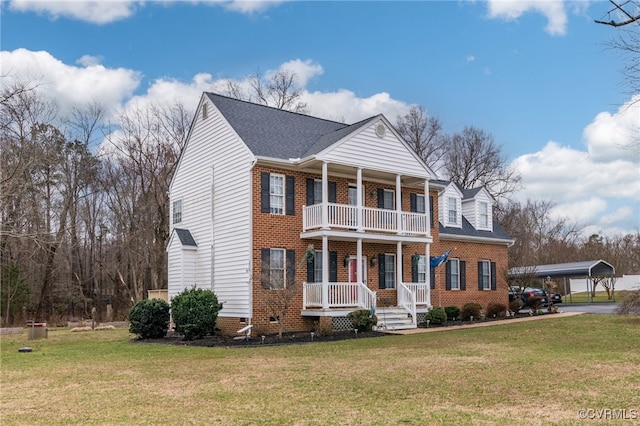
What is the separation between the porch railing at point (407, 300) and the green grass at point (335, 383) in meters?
5.78

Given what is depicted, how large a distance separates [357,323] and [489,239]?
38.5ft

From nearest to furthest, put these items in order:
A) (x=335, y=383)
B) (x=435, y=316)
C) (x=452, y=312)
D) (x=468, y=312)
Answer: (x=335, y=383), (x=435, y=316), (x=468, y=312), (x=452, y=312)

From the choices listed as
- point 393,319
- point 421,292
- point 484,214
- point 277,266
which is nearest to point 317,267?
point 277,266

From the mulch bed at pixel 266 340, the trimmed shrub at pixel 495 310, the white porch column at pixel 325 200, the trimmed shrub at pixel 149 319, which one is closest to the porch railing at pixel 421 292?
the mulch bed at pixel 266 340

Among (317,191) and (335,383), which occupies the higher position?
(317,191)

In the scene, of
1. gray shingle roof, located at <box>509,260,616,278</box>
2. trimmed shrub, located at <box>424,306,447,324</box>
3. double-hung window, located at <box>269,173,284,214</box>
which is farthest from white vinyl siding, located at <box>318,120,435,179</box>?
gray shingle roof, located at <box>509,260,616,278</box>

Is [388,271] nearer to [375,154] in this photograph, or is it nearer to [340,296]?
[340,296]

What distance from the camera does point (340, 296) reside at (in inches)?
797

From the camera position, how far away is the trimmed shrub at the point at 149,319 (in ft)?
63.8

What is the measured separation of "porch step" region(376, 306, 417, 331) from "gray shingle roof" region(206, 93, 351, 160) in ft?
20.6

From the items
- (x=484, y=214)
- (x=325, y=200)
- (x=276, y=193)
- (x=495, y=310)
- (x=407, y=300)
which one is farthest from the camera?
(x=484, y=214)

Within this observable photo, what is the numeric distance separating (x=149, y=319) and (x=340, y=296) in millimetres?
6416

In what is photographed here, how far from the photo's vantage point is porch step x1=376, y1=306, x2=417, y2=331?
820 inches

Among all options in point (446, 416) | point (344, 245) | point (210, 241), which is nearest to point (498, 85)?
point (344, 245)
